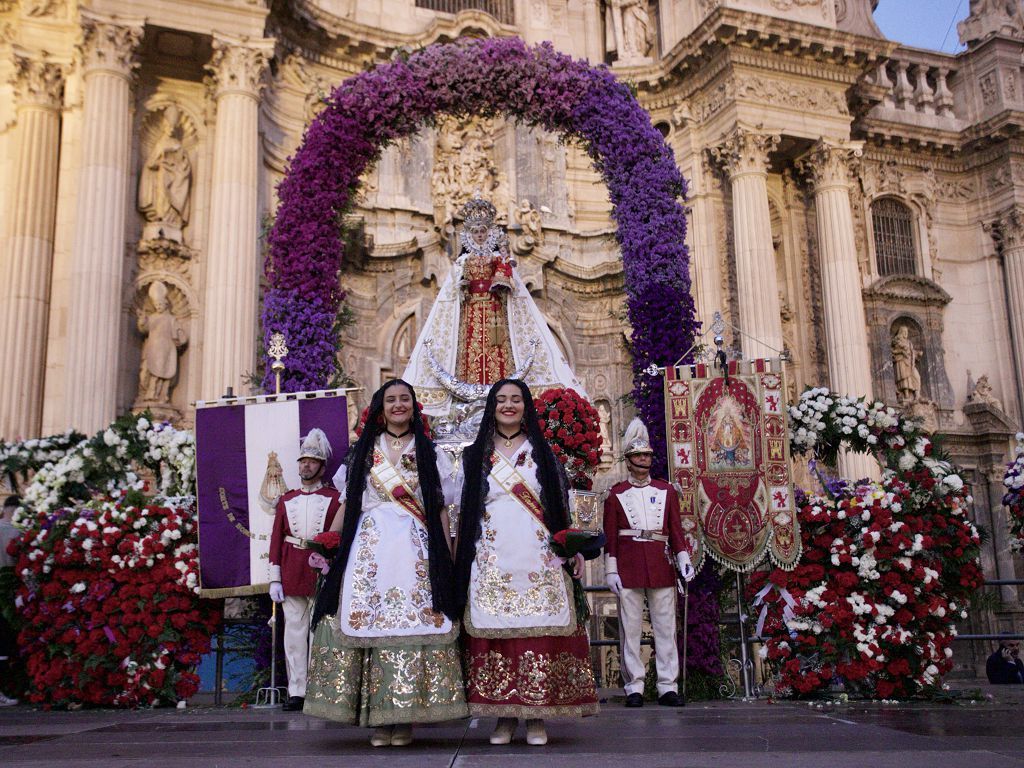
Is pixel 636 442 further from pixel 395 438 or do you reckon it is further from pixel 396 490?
pixel 396 490

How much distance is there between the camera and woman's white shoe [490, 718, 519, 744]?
518 centimetres

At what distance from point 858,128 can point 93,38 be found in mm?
16489

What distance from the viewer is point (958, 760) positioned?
4.32 m

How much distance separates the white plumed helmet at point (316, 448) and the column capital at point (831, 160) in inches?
613

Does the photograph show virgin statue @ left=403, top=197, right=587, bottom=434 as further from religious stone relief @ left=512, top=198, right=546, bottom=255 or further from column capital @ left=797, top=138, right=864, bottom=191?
column capital @ left=797, top=138, right=864, bottom=191

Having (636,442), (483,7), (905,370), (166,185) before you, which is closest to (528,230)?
(483,7)

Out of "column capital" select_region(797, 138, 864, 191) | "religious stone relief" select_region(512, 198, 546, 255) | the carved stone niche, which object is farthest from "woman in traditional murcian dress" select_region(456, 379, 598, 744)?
A: the carved stone niche

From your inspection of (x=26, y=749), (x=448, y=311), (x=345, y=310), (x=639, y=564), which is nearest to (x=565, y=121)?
(x=448, y=311)

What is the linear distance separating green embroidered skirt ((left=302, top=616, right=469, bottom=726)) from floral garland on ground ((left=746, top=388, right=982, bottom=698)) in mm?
4166

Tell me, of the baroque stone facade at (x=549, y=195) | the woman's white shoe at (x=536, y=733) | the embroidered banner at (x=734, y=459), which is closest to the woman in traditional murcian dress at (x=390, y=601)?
the woman's white shoe at (x=536, y=733)

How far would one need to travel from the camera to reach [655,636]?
8.02 m

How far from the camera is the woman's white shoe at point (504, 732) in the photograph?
518 centimetres

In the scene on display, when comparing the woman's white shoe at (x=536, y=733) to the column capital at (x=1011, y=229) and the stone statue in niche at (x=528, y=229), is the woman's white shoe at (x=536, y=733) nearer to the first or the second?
the stone statue in niche at (x=528, y=229)

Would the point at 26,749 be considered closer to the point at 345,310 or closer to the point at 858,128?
the point at 345,310
